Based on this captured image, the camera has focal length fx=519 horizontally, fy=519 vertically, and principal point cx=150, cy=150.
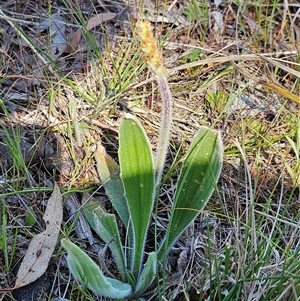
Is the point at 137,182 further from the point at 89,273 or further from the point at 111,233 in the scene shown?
the point at 89,273

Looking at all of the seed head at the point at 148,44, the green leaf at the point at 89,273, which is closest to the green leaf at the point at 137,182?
the green leaf at the point at 89,273

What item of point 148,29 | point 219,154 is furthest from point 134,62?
point 148,29

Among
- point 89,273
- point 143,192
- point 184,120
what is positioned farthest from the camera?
point 184,120

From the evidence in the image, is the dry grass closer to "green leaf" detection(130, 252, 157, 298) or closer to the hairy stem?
"green leaf" detection(130, 252, 157, 298)

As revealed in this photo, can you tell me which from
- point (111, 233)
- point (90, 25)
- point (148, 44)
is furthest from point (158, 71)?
point (90, 25)

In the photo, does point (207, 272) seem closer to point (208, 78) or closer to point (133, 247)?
point (133, 247)

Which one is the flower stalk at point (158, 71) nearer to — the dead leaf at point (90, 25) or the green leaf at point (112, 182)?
the green leaf at point (112, 182)
